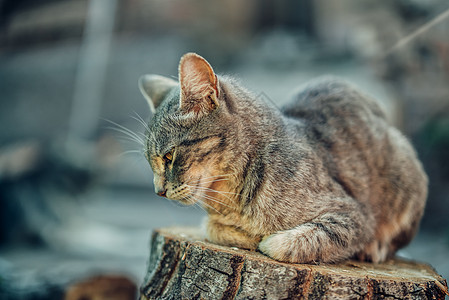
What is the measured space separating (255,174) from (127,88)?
267 inches

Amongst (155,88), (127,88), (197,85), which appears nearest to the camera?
(197,85)

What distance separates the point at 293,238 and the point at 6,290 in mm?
2449

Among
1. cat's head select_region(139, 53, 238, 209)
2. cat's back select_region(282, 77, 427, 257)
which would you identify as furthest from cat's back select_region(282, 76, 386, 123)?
cat's head select_region(139, 53, 238, 209)

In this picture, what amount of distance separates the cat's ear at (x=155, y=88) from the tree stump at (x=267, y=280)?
0.86 metres

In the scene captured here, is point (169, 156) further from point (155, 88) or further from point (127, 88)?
point (127, 88)

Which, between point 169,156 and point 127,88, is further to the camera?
point 127,88

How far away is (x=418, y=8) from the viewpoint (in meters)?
4.65

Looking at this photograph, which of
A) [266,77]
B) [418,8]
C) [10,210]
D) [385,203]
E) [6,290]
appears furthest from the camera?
[266,77]

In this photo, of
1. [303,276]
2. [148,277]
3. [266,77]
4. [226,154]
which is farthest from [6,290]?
[266,77]

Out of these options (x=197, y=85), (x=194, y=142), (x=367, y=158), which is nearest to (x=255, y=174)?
(x=194, y=142)

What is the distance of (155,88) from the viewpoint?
2.47 meters

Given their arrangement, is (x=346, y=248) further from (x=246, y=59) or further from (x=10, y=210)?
(x=246, y=59)

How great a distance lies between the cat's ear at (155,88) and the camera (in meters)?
2.44

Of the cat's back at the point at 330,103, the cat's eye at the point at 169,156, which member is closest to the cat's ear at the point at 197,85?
the cat's eye at the point at 169,156
